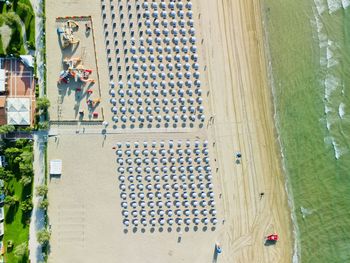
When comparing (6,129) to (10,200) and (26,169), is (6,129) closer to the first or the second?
(26,169)

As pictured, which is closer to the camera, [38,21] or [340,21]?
[38,21]

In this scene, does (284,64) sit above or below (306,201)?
above

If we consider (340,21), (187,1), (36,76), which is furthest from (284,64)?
(36,76)

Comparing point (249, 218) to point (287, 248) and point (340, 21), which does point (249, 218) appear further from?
point (340, 21)

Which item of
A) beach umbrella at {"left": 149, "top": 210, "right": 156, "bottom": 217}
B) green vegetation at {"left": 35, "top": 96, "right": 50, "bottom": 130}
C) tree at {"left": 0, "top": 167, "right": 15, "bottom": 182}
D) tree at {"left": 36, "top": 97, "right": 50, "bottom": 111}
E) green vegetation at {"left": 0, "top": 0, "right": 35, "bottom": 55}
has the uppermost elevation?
green vegetation at {"left": 0, "top": 0, "right": 35, "bottom": 55}

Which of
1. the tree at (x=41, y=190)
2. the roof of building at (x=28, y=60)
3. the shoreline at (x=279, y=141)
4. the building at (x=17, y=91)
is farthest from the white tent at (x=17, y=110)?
the shoreline at (x=279, y=141)

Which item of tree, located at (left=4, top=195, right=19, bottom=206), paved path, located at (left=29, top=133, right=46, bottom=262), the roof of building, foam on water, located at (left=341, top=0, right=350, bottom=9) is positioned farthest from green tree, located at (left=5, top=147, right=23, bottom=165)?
foam on water, located at (left=341, top=0, right=350, bottom=9)

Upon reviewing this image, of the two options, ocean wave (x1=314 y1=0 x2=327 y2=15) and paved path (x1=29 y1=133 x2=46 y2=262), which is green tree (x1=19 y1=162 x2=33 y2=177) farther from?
ocean wave (x1=314 y1=0 x2=327 y2=15)
